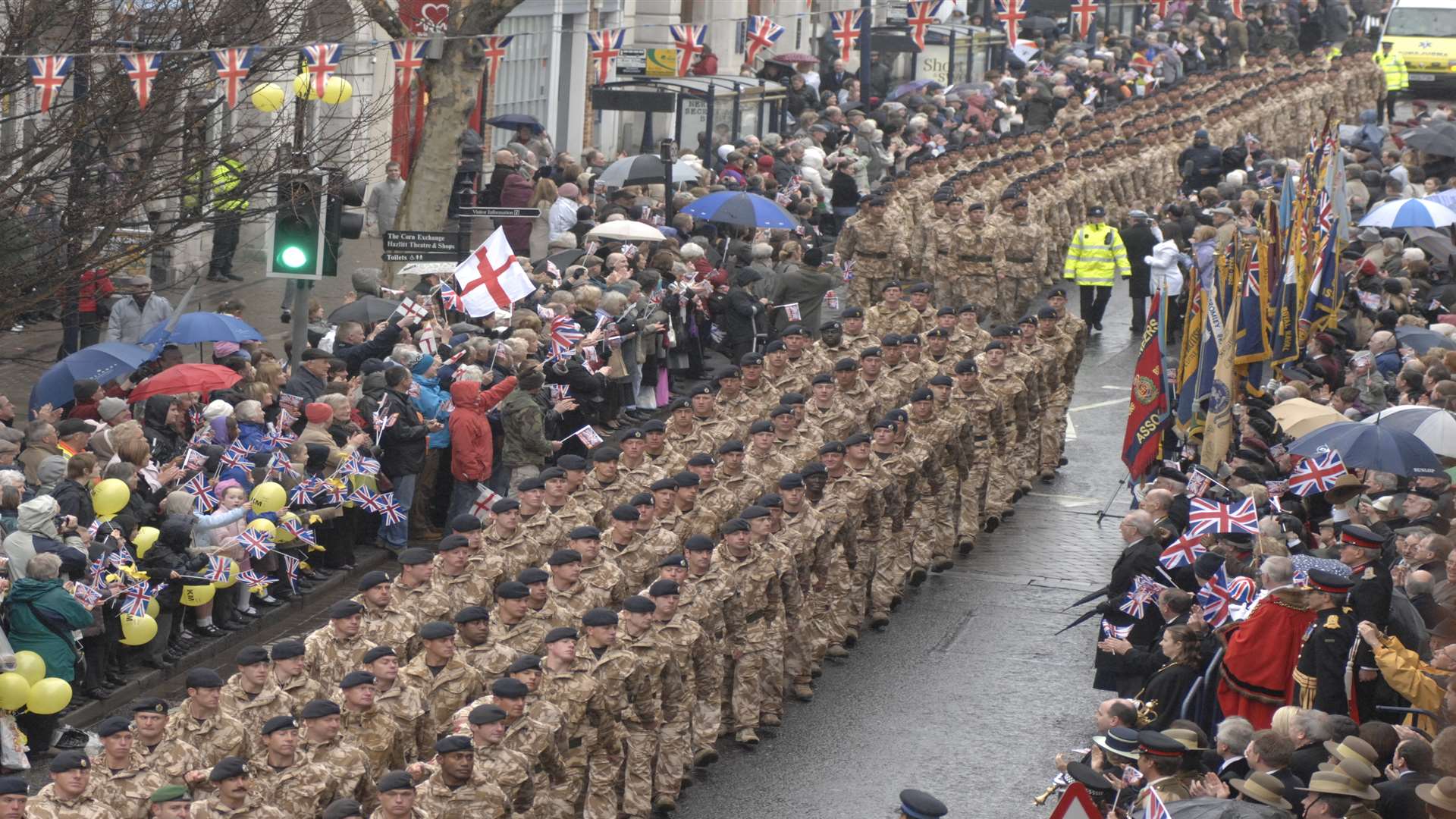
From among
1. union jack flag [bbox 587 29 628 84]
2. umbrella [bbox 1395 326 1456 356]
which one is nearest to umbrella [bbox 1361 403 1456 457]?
umbrella [bbox 1395 326 1456 356]

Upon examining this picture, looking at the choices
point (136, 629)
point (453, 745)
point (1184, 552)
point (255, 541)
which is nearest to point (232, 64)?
point (255, 541)

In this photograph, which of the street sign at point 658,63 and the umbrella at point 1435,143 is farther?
the street sign at point 658,63

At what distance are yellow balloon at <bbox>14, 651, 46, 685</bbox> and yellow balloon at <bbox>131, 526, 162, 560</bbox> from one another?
4.44 ft

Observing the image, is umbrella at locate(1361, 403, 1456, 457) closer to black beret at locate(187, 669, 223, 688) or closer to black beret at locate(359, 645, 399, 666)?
black beret at locate(359, 645, 399, 666)

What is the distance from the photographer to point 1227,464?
54.5 feet

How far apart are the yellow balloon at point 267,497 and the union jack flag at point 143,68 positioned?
2.84 meters

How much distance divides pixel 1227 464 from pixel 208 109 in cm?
842

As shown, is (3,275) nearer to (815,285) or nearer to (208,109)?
(208,109)

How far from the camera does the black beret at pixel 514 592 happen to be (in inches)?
510

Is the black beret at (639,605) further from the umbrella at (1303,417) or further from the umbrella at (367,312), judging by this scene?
the umbrella at (367,312)

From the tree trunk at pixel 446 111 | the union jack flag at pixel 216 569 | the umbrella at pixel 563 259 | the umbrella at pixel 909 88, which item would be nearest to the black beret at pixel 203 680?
the union jack flag at pixel 216 569

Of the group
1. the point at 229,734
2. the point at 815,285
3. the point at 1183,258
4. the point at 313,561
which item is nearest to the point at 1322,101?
the point at 1183,258

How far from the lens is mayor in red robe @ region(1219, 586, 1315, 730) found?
1191 centimetres

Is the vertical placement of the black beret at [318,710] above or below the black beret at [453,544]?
below
